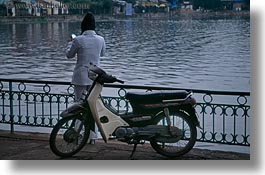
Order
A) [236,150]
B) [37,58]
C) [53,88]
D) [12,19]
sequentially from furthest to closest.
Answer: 1. [37,58]
2. [12,19]
3. [53,88]
4. [236,150]

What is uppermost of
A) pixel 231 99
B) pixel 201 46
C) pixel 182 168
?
pixel 201 46

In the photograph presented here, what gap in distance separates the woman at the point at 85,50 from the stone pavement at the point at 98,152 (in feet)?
0.90

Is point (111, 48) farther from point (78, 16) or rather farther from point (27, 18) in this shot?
point (27, 18)

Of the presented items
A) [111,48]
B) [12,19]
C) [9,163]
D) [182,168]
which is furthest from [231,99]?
[12,19]

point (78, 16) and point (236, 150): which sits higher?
point (78, 16)

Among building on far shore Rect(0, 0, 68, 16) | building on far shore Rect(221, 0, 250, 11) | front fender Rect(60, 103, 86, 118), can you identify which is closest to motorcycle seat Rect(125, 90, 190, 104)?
front fender Rect(60, 103, 86, 118)

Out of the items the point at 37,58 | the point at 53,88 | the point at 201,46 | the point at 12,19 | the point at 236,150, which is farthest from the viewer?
the point at 37,58

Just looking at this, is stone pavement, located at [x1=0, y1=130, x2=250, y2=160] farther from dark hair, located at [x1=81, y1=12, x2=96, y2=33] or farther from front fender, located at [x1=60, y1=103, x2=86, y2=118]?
dark hair, located at [x1=81, y1=12, x2=96, y2=33]

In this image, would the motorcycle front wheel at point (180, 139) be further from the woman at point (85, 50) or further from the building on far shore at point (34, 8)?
the building on far shore at point (34, 8)

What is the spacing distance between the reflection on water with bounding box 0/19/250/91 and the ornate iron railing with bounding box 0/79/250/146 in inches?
17.8

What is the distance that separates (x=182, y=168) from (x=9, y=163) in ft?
4.88

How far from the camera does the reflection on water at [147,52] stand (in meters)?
6.29

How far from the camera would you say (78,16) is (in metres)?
5.95

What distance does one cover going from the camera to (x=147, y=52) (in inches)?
309
